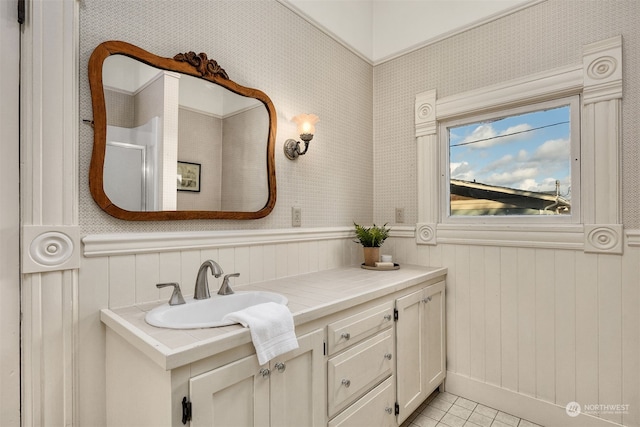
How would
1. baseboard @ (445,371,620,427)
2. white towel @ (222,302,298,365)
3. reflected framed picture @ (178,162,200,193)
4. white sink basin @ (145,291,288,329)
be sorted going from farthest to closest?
baseboard @ (445,371,620,427), reflected framed picture @ (178,162,200,193), white sink basin @ (145,291,288,329), white towel @ (222,302,298,365)

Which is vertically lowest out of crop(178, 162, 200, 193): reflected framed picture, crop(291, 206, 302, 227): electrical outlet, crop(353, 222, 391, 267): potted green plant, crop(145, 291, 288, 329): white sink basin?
crop(145, 291, 288, 329): white sink basin

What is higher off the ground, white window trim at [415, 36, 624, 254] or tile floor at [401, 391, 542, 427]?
white window trim at [415, 36, 624, 254]

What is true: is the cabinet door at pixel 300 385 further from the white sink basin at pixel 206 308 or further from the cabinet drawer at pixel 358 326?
the white sink basin at pixel 206 308

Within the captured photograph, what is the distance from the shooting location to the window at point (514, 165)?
196 centimetres

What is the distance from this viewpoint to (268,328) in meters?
1.12

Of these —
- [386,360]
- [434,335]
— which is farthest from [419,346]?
[386,360]

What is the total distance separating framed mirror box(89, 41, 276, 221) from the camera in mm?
1318

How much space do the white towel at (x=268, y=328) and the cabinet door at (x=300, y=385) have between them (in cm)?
7

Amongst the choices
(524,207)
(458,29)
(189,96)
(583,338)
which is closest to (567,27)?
(458,29)

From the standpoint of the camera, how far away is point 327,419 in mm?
1368

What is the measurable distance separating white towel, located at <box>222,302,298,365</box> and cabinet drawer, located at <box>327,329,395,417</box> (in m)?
0.33

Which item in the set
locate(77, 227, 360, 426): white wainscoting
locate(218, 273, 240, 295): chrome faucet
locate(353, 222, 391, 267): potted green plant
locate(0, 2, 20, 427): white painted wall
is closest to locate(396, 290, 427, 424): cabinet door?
locate(353, 222, 391, 267): potted green plant

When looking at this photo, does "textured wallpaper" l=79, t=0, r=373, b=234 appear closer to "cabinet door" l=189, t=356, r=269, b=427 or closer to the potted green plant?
the potted green plant

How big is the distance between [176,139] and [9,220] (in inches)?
25.9
